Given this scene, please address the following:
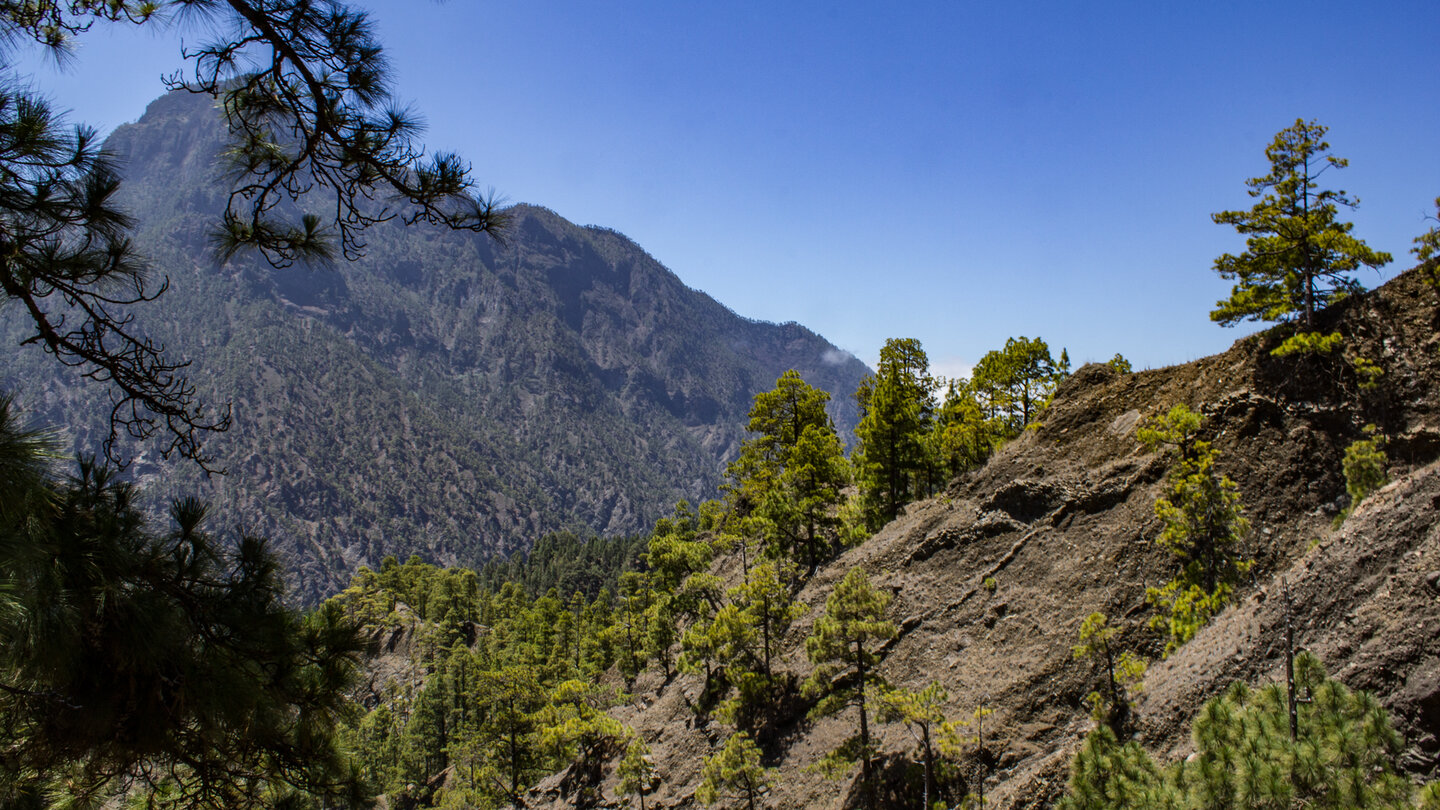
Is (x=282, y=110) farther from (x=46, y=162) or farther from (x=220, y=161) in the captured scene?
(x=46, y=162)

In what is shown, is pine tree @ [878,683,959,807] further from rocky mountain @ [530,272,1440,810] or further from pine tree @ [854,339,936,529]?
pine tree @ [854,339,936,529]

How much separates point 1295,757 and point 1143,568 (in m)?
9.27

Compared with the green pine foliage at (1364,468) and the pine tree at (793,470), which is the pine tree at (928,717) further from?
the pine tree at (793,470)

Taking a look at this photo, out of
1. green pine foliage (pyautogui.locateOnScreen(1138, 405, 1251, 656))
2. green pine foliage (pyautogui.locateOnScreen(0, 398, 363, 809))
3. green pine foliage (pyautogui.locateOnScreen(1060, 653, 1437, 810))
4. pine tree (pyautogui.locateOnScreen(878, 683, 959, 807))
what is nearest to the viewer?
green pine foliage (pyautogui.locateOnScreen(0, 398, 363, 809))

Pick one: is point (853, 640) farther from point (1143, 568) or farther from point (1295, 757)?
point (1295, 757)

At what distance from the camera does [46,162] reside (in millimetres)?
4344

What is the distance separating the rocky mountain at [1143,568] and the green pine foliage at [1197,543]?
18.4 inches

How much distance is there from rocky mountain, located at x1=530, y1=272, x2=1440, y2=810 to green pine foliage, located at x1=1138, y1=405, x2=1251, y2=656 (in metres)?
0.47

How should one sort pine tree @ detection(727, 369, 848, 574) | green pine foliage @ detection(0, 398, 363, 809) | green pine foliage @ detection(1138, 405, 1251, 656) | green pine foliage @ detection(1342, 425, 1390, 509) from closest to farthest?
green pine foliage @ detection(0, 398, 363, 809)
green pine foliage @ detection(1342, 425, 1390, 509)
green pine foliage @ detection(1138, 405, 1251, 656)
pine tree @ detection(727, 369, 848, 574)

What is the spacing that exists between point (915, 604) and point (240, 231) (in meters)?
19.1

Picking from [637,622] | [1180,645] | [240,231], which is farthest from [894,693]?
[637,622]

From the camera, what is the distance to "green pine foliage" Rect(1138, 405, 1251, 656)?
44.7 feet

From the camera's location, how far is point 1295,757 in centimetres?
735

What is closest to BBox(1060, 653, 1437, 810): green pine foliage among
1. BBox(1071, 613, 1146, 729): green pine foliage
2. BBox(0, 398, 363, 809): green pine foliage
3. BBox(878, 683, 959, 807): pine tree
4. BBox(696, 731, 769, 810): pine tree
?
BBox(1071, 613, 1146, 729): green pine foliage
